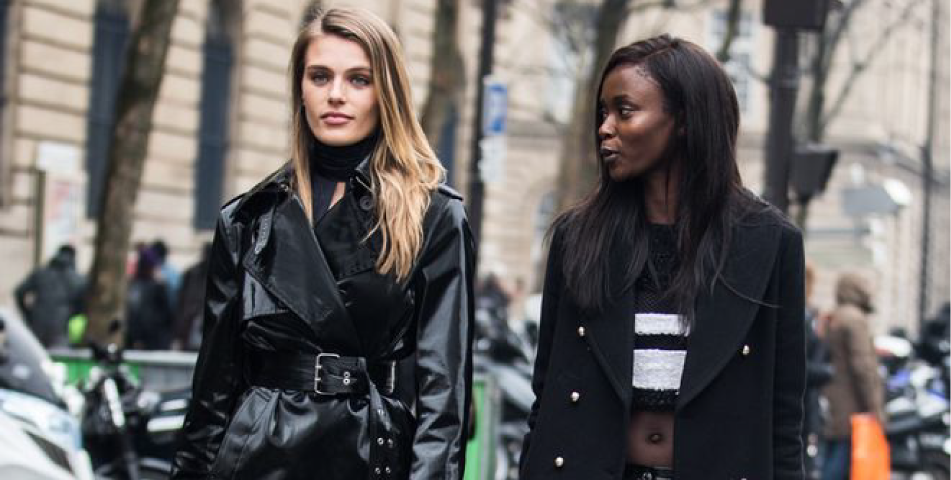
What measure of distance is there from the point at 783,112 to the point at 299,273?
7158 millimetres

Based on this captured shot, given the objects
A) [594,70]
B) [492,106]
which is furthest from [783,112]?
[594,70]

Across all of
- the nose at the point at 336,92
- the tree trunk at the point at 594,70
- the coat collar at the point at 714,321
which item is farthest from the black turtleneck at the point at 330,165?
the tree trunk at the point at 594,70

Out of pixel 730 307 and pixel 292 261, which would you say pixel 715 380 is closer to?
pixel 730 307

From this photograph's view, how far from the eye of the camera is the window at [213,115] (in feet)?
91.4

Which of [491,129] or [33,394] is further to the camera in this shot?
[491,129]

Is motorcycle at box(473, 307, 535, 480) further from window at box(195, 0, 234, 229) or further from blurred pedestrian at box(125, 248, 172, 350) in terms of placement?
window at box(195, 0, 234, 229)

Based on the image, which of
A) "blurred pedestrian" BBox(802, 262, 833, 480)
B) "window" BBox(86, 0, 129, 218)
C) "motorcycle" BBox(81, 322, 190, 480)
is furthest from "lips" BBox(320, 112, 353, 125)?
"window" BBox(86, 0, 129, 218)

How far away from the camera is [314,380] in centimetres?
445

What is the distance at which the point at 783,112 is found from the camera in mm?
11312

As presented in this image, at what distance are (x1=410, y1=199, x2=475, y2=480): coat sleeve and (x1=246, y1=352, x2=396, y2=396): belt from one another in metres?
0.09

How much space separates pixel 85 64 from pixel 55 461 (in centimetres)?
1778

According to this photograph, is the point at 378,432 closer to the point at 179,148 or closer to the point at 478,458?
the point at 478,458

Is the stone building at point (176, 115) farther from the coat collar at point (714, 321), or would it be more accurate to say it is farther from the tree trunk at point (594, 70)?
the coat collar at point (714, 321)

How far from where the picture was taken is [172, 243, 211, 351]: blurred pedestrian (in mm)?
17906
